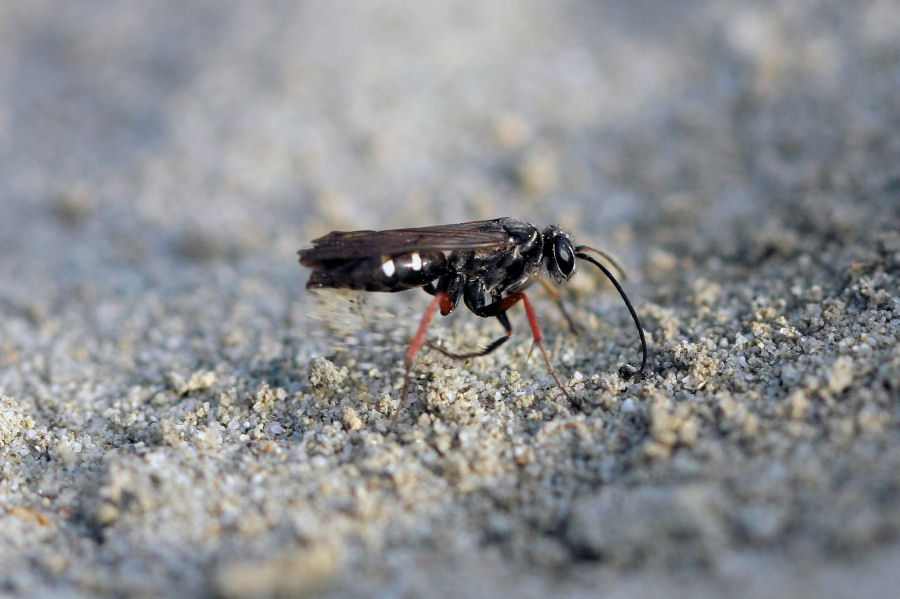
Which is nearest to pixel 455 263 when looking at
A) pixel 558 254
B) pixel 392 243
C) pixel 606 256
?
pixel 392 243

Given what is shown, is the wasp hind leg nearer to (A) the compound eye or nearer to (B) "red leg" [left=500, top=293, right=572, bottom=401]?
(B) "red leg" [left=500, top=293, right=572, bottom=401]

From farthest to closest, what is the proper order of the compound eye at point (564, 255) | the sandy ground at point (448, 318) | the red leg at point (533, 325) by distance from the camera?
1. the compound eye at point (564, 255)
2. the red leg at point (533, 325)
3. the sandy ground at point (448, 318)

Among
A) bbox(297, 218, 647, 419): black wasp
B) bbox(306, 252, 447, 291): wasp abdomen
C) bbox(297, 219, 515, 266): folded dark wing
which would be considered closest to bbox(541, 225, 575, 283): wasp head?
bbox(297, 218, 647, 419): black wasp

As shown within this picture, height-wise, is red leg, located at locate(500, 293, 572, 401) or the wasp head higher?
the wasp head

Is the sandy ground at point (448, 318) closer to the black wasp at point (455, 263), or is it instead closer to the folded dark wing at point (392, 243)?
the black wasp at point (455, 263)

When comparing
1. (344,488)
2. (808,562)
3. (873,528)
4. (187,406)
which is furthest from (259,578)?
(873,528)

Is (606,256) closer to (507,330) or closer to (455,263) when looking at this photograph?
(507,330)

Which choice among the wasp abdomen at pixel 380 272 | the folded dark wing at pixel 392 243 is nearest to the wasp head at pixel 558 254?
the folded dark wing at pixel 392 243

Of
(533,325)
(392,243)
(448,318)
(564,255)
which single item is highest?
(564,255)
